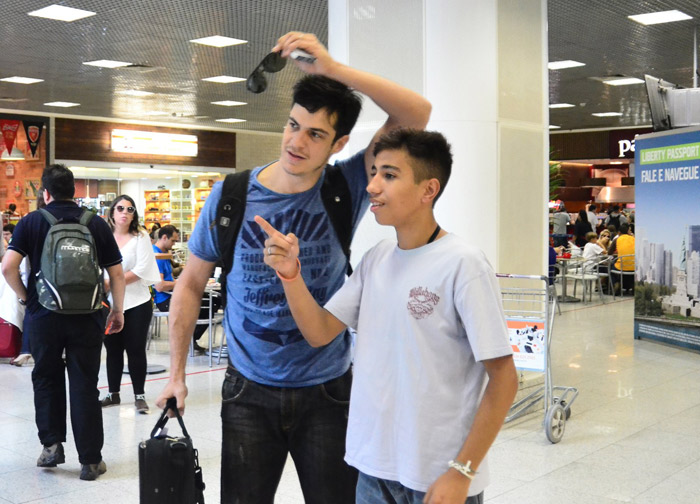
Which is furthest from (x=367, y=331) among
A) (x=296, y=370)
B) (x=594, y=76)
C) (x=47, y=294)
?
(x=594, y=76)

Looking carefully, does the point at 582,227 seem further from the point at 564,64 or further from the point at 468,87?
the point at 468,87

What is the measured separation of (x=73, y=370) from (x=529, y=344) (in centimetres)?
287

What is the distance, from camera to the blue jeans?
1.93 m

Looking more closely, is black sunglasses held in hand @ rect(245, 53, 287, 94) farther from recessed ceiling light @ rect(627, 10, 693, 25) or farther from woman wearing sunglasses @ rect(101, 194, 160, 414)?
recessed ceiling light @ rect(627, 10, 693, 25)

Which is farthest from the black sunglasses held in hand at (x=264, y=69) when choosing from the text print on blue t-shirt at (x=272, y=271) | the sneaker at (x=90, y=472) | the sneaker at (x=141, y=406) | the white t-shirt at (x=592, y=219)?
the white t-shirt at (x=592, y=219)

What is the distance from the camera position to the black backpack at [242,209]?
223 centimetres

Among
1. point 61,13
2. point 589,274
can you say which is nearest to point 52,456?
point 61,13

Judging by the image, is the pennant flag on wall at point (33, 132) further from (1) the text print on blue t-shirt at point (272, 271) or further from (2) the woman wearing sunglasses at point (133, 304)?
(1) the text print on blue t-shirt at point (272, 271)

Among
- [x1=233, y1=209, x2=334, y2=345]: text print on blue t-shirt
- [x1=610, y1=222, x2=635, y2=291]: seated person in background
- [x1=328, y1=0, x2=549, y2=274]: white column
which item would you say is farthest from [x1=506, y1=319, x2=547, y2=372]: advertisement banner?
[x1=610, y1=222, x2=635, y2=291]: seated person in background

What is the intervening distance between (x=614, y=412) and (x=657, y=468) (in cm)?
148

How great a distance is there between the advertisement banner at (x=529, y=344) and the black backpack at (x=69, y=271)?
8.66 ft

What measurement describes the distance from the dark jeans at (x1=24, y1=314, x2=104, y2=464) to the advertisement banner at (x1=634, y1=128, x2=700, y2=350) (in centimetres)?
682

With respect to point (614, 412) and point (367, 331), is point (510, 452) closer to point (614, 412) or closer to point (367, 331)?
point (614, 412)

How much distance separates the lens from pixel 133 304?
20.6 feet
